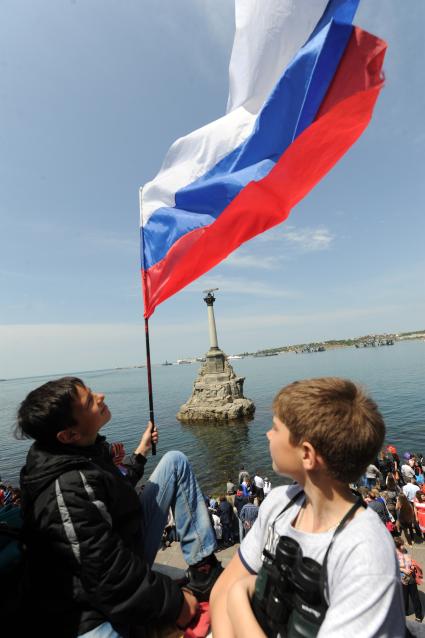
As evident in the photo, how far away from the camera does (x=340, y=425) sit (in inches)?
63.6

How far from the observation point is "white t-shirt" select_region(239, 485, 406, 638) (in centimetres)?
129

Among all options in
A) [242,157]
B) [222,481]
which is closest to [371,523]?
[242,157]

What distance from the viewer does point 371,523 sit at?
1.47 metres

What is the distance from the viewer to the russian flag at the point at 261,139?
142 inches

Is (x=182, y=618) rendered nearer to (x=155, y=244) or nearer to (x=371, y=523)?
(x=371, y=523)

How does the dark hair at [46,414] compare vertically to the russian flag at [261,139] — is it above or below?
below

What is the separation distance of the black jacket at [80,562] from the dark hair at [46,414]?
23 cm

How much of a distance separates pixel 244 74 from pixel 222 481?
80.6ft

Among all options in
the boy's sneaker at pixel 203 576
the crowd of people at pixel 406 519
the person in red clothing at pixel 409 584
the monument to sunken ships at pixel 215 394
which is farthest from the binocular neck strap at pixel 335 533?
the monument to sunken ships at pixel 215 394

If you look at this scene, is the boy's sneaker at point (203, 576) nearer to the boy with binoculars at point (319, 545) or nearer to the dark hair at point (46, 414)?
the boy with binoculars at point (319, 545)

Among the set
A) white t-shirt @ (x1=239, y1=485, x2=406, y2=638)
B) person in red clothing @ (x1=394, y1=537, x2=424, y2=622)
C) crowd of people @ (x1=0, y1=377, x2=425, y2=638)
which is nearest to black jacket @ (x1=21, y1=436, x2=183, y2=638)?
crowd of people @ (x1=0, y1=377, x2=425, y2=638)

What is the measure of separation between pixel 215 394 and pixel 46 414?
151ft

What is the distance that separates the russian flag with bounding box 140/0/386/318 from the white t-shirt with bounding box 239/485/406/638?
3.54 m

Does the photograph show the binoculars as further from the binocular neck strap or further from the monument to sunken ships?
the monument to sunken ships
